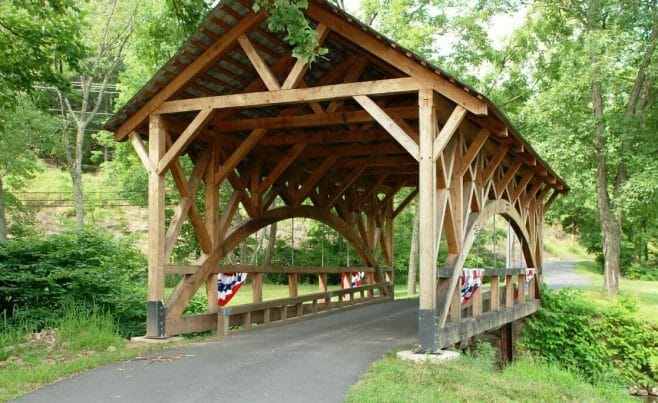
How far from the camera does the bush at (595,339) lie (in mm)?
13086

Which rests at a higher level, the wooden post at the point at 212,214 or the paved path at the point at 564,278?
the wooden post at the point at 212,214

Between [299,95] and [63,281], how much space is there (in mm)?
5016

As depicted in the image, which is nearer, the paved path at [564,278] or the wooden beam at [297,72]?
the wooden beam at [297,72]

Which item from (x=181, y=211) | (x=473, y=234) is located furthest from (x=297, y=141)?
(x=473, y=234)

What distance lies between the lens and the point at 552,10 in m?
19.7

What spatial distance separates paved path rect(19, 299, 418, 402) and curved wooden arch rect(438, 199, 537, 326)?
0.98m

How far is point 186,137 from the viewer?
8.80 metres

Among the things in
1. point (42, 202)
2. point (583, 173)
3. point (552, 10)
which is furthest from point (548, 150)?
point (42, 202)

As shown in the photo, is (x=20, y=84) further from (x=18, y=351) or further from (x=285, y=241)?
(x=285, y=241)

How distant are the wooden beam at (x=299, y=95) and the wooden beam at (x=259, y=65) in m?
0.11

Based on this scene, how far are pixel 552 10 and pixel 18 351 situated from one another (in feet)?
58.3

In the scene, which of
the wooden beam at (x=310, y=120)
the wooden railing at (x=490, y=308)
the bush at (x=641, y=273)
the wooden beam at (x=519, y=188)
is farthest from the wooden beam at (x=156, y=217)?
the bush at (x=641, y=273)

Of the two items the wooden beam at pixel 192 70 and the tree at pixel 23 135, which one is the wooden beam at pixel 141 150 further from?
the tree at pixel 23 135

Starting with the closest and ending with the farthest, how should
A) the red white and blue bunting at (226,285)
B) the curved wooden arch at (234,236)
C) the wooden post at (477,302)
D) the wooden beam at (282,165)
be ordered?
the curved wooden arch at (234,236) → the wooden post at (477,302) → the red white and blue bunting at (226,285) → the wooden beam at (282,165)
